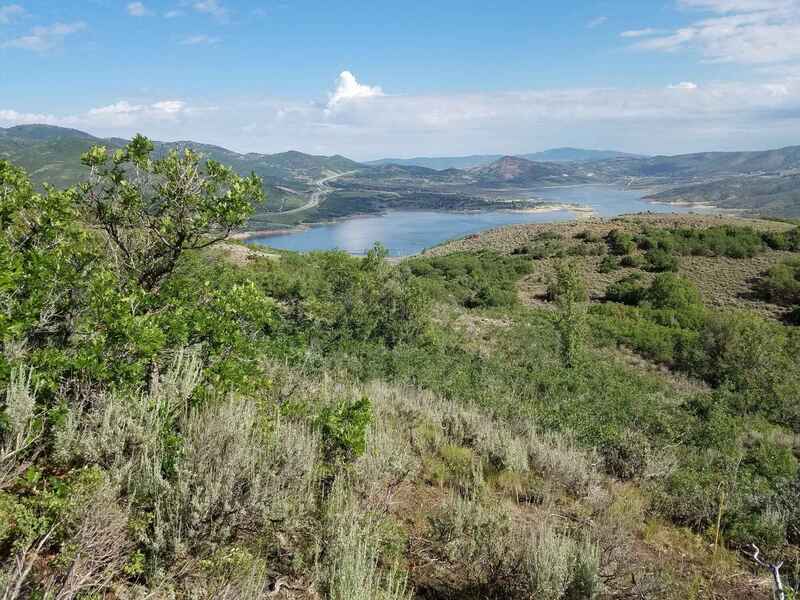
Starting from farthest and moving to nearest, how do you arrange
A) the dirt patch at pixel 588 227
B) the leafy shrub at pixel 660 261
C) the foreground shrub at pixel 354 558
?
1. the dirt patch at pixel 588 227
2. the leafy shrub at pixel 660 261
3. the foreground shrub at pixel 354 558

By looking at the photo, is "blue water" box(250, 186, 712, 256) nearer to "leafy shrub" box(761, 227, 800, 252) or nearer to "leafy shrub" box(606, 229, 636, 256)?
"leafy shrub" box(606, 229, 636, 256)

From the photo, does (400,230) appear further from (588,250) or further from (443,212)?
(588,250)

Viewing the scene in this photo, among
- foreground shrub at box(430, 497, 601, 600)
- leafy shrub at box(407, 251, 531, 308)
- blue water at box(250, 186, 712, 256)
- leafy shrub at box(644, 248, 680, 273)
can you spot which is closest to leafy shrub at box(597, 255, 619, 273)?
leafy shrub at box(644, 248, 680, 273)

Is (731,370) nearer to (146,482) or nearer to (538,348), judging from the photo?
(538,348)

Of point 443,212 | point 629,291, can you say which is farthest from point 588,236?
point 443,212

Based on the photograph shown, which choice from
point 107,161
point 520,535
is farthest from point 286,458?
point 107,161

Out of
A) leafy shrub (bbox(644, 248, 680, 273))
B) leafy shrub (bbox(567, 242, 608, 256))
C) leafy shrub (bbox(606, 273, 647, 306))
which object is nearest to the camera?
leafy shrub (bbox(606, 273, 647, 306))

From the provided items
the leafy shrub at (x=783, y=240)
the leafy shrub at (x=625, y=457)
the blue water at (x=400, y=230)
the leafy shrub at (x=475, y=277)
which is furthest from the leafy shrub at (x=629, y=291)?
the blue water at (x=400, y=230)

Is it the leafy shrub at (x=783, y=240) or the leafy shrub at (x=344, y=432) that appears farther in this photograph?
the leafy shrub at (x=783, y=240)

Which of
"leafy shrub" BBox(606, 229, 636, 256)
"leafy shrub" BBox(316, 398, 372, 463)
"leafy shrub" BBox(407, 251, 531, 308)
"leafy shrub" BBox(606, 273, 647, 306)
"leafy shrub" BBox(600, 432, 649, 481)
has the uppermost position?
"leafy shrub" BBox(316, 398, 372, 463)

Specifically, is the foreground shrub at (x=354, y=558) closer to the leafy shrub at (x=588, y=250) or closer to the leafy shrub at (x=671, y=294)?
the leafy shrub at (x=671, y=294)

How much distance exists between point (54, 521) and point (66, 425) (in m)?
0.72

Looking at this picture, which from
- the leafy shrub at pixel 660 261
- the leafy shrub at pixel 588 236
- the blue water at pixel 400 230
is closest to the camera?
the leafy shrub at pixel 660 261

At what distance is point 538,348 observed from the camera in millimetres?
18219
